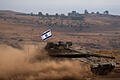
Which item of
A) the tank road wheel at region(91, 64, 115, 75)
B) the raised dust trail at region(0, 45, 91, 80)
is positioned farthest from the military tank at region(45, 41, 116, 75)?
the raised dust trail at region(0, 45, 91, 80)

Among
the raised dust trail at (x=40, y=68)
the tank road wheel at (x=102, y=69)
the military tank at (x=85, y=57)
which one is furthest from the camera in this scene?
the raised dust trail at (x=40, y=68)

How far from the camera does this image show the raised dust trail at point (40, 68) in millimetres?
14484

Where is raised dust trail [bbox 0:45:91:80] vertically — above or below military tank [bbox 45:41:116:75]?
below

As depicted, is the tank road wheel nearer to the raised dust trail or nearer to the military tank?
the military tank

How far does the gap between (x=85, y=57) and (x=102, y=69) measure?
1672 mm

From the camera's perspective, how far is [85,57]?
15.7 meters

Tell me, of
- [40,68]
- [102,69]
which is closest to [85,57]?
[102,69]

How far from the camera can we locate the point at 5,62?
1523cm

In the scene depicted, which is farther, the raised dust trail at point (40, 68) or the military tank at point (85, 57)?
the raised dust trail at point (40, 68)

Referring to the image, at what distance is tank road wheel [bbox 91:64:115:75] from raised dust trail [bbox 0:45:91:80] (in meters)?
0.38

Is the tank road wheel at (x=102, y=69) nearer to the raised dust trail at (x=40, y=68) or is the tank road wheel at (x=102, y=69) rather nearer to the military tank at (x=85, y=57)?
the military tank at (x=85, y=57)

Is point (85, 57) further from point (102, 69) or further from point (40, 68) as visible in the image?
point (40, 68)

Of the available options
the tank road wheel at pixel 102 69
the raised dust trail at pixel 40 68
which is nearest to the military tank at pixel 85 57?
the tank road wheel at pixel 102 69

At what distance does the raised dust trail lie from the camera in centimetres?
1448
